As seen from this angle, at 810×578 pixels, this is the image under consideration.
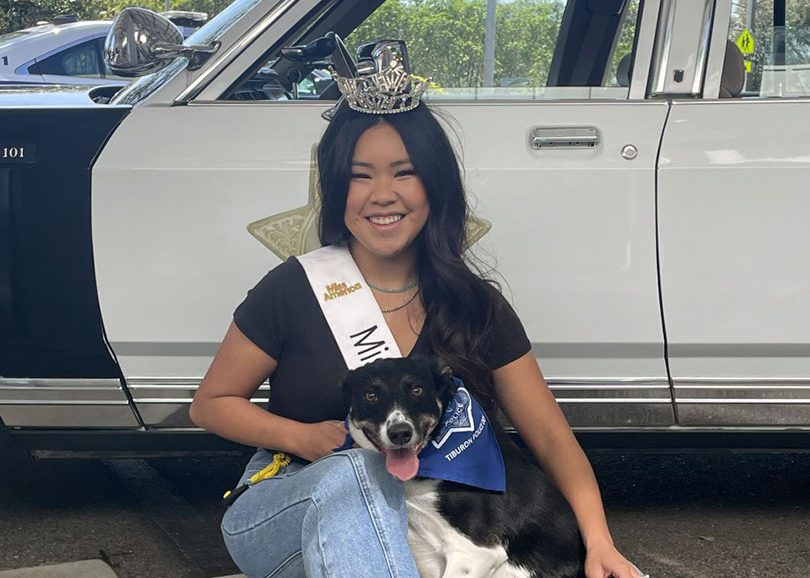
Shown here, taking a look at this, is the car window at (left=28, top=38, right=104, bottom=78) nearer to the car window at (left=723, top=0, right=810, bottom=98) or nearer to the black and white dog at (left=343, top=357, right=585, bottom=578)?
the car window at (left=723, top=0, right=810, bottom=98)

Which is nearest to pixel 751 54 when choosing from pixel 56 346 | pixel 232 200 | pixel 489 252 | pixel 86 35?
pixel 489 252

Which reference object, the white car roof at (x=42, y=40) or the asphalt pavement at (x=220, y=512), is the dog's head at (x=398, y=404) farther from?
the white car roof at (x=42, y=40)

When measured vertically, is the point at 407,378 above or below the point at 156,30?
below

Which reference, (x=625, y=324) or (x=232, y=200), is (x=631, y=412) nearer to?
(x=625, y=324)

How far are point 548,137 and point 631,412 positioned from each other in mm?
811

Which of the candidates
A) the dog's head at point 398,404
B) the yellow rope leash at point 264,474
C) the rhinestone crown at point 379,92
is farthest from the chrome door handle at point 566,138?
the yellow rope leash at point 264,474

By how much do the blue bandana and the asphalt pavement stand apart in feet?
3.99

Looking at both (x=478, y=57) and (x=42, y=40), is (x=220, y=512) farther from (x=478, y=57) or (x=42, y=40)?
(x=42, y=40)

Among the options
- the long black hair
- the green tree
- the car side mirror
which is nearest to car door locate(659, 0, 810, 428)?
the long black hair

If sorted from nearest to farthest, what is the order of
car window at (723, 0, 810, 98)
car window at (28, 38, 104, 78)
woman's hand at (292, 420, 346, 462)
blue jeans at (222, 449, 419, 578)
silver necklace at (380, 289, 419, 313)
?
blue jeans at (222, 449, 419, 578) → woman's hand at (292, 420, 346, 462) → silver necklace at (380, 289, 419, 313) → car window at (723, 0, 810, 98) → car window at (28, 38, 104, 78)

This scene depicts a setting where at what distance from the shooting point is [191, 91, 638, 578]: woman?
8.55 ft

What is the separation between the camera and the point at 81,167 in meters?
3.31

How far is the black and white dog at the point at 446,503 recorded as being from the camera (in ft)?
7.75

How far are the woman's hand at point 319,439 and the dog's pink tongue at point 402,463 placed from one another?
0.21 meters
